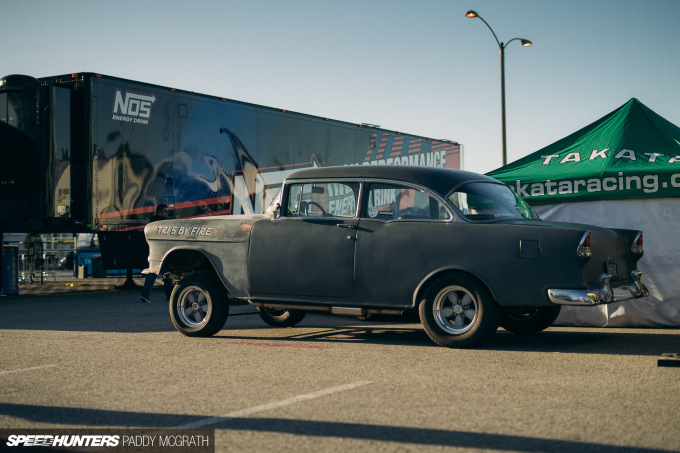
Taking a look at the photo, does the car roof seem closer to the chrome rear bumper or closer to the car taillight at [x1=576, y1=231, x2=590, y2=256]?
the car taillight at [x1=576, y1=231, x2=590, y2=256]

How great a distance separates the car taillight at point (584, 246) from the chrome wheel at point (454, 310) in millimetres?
1136

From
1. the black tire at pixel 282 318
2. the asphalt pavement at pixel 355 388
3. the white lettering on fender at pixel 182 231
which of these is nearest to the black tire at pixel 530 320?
the asphalt pavement at pixel 355 388

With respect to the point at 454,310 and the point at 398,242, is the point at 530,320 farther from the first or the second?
the point at 398,242

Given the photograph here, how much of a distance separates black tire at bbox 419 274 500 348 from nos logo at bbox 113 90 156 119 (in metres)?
9.99

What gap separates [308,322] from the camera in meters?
10.6

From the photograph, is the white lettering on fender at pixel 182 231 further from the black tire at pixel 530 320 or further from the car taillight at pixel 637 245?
the car taillight at pixel 637 245

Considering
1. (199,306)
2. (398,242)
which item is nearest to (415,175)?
(398,242)

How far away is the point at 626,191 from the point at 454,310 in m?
3.33

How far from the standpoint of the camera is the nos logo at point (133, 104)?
50.5 ft

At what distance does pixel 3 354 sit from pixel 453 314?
456 centimetres

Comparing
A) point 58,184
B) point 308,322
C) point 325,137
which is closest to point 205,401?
point 308,322

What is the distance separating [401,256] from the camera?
7746 millimetres

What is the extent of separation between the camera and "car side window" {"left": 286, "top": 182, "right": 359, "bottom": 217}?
8172mm

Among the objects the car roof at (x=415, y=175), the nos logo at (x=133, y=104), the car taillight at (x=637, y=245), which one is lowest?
the car taillight at (x=637, y=245)
